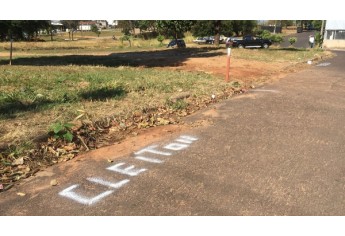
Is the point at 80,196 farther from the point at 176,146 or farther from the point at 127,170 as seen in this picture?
the point at 176,146

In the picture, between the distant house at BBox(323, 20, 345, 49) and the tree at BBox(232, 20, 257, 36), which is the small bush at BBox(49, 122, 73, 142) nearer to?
the distant house at BBox(323, 20, 345, 49)

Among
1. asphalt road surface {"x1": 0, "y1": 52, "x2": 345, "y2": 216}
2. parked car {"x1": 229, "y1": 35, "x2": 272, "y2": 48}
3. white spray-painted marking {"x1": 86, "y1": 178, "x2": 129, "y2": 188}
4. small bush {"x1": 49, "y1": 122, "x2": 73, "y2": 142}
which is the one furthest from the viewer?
parked car {"x1": 229, "y1": 35, "x2": 272, "y2": 48}

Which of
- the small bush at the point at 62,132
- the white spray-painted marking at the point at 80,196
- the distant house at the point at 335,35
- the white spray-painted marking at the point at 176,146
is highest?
the distant house at the point at 335,35

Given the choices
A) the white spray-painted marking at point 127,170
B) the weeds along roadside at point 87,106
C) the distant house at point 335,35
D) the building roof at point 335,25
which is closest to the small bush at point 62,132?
the weeds along roadside at point 87,106

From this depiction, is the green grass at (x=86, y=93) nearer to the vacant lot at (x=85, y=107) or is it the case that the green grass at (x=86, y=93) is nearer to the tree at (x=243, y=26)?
the vacant lot at (x=85, y=107)

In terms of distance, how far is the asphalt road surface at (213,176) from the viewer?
3264mm

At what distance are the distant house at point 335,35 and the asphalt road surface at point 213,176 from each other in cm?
3802

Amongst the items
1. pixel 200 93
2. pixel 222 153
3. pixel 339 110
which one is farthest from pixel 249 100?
pixel 222 153

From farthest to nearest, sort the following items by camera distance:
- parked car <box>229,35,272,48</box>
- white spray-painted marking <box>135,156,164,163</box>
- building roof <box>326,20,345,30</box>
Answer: building roof <box>326,20,345,30</box> < parked car <box>229,35,272,48</box> < white spray-painted marking <box>135,156,164,163</box>

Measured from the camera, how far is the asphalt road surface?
3.26 metres

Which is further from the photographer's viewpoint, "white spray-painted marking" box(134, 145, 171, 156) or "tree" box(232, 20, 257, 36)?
"tree" box(232, 20, 257, 36)

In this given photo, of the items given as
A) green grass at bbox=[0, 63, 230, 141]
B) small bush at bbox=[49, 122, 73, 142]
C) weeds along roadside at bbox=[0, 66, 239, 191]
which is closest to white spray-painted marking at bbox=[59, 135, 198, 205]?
weeds along roadside at bbox=[0, 66, 239, 191]

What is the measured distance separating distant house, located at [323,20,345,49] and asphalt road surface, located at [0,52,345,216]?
38.0 m

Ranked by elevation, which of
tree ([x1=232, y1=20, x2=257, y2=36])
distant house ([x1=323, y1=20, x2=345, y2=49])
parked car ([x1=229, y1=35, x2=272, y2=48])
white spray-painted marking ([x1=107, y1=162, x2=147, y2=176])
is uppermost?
tree ([x1=232, y1=20, x2=257, y2=36])
